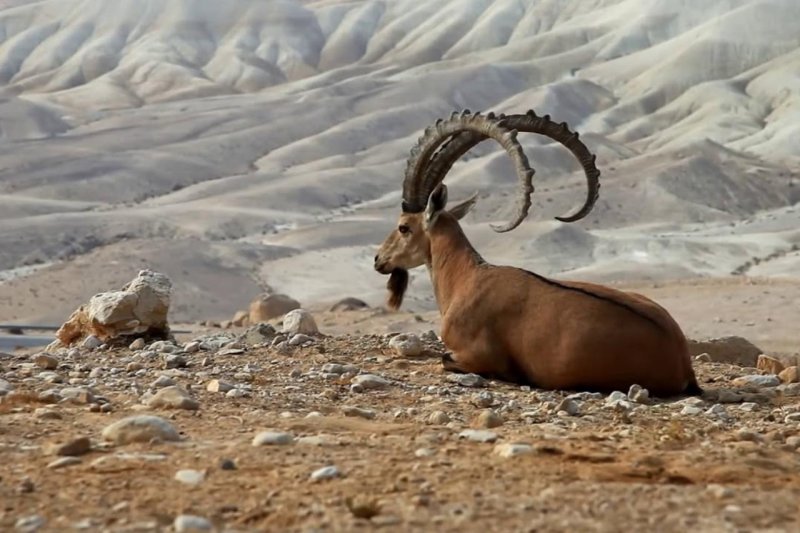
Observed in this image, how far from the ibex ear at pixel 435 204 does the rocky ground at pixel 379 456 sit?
2.49 m

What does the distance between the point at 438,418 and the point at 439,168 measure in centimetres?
490

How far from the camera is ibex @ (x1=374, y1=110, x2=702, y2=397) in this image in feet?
30.0

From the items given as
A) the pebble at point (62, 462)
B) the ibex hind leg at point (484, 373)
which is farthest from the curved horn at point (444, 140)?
the pebble at point (62, 462)

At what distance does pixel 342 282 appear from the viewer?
1887 inches

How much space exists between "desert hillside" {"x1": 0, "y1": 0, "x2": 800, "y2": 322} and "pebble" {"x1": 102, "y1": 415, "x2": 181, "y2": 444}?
34443 mm

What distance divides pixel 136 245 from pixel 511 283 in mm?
43153

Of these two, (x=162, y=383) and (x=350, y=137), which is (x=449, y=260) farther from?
(x=350, y=137)

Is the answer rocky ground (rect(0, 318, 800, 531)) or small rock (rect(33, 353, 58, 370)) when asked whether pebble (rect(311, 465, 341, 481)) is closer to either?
rocky ground (rect(0, 318, 800, 531))

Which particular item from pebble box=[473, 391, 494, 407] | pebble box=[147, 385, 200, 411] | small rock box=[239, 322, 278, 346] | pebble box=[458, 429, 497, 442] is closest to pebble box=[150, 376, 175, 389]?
pebble box=[147, 385, 200, 411]

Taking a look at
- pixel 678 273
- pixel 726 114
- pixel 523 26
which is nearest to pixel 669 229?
pixel 678 273

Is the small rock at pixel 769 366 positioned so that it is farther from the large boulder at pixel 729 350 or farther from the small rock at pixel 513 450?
the small rock at pixel 513 450

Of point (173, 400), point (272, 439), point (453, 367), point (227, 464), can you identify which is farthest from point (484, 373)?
point (227, 464)

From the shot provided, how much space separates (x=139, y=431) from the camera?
20.1 ft

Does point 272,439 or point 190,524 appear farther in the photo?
point 272,439
